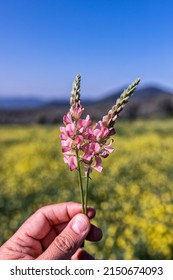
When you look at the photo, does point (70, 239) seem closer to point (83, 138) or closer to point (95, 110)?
point (83, 138)

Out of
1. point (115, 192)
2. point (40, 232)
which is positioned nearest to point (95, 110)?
point (115, 192)

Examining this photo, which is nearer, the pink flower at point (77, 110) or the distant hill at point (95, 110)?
the pink flower at point (77, 110)

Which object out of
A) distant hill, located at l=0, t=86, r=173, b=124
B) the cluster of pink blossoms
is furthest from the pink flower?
distant hill, located at l=0, t=86, r=173, b=124

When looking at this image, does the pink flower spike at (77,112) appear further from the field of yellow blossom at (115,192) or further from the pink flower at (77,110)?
the field of yellow blossom at (115,192)

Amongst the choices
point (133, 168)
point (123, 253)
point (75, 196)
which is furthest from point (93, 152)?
point (133, 168)

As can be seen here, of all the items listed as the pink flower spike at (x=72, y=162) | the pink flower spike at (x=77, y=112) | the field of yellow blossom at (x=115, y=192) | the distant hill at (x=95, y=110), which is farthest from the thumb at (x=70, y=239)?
the distant hill at (x=95, y=110)
